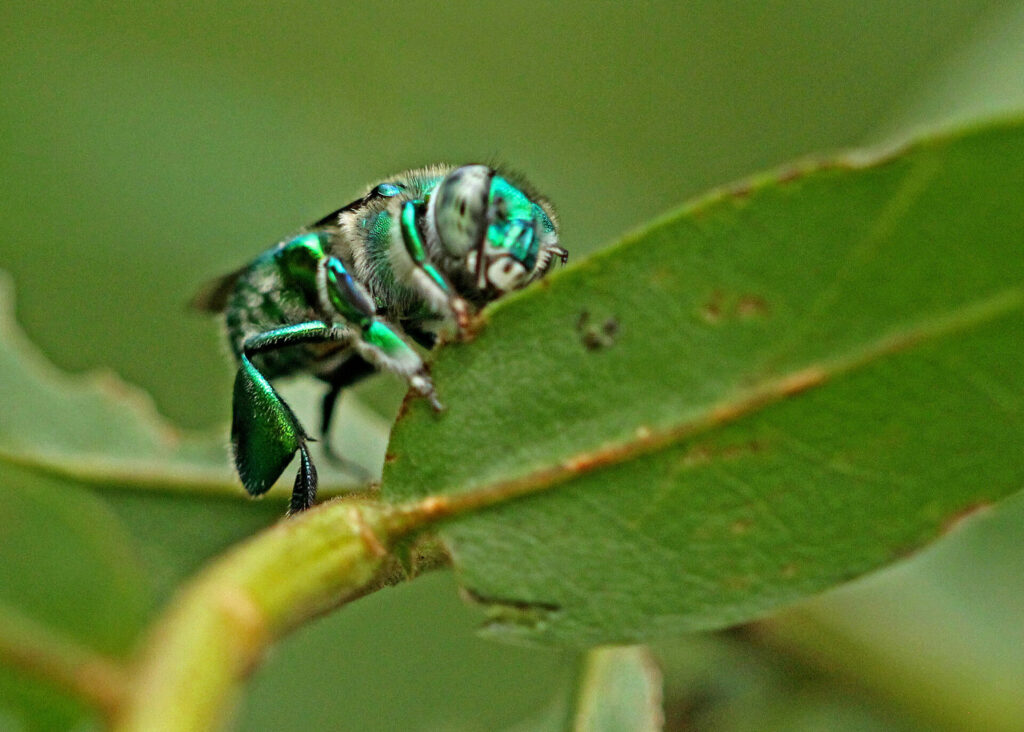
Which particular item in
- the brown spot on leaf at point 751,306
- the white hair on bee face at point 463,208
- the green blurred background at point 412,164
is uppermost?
the brown spot on leaf at point 751,306

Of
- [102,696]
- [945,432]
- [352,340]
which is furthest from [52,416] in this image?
[945,432]

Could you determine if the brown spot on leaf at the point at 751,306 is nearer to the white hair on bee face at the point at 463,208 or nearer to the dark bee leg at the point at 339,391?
the white hair on bee face at the point at 463,208

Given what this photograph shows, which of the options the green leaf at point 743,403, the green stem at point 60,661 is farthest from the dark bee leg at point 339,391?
the green leaf at point 743,403

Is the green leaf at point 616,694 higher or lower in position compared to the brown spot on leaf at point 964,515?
lower

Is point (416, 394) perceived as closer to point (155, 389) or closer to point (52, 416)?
point (52, 416)

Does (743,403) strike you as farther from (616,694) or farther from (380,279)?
(380,279)

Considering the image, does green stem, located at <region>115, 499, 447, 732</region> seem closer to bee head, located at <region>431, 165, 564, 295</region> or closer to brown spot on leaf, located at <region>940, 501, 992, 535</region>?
brown spot on leaf, located at <region>940, 501, 992, 535</region>

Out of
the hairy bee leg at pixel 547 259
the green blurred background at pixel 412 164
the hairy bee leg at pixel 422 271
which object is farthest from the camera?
the green blurred background at pixel 412 164
